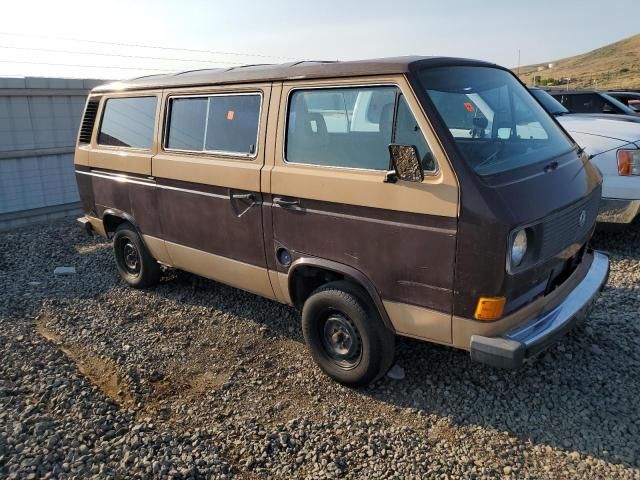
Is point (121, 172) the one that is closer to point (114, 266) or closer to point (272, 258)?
point (114, 266)

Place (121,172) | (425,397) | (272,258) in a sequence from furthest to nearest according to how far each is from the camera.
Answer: (121,172), (272,258), (425,397)

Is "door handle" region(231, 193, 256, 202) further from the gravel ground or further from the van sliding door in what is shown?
the gravel ground

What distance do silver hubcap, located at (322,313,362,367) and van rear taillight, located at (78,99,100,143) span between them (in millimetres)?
3695

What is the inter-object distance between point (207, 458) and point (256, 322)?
174cm

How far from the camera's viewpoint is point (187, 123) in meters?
4.38

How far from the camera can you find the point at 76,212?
8.95m

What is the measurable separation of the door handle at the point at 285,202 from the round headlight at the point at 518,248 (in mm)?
1415

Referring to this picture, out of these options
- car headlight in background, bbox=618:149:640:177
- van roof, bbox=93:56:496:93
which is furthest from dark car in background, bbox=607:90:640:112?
van roof, bbox=93:56:496:93

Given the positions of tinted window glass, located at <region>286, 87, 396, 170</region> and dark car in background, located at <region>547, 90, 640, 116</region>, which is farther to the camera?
dark car in background, located at <region>547, 90, 640, 116</region>

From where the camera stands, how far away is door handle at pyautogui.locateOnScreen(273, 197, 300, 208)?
11.4 ft

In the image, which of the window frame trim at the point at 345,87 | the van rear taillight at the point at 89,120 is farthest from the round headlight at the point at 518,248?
the van rear taillight at the point at 89,120

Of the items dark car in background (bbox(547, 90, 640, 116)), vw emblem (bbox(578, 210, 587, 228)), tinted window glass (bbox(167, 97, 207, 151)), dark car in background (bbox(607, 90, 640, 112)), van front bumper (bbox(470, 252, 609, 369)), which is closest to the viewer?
van front bumper (bbox(470, 252, 609, 369))

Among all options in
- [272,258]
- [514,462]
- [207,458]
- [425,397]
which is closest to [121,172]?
[272,258]

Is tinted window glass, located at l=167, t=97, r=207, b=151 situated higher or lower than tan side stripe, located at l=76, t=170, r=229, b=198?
higher
